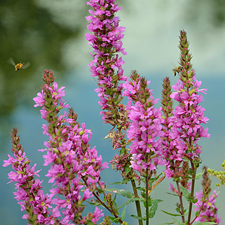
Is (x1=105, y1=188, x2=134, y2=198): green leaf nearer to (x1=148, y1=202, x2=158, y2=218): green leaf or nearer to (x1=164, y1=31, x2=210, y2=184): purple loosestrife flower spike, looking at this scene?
(x1=148, y1=202, x2=158, y2=218): green leaf

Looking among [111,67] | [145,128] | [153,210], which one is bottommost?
[153,210]

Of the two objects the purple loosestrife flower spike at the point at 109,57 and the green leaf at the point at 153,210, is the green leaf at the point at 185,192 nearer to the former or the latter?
the green leaf at the point at 153,210

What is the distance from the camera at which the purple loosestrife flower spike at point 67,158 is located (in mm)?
2512

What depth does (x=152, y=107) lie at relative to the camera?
109 inches

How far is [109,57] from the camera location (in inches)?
147

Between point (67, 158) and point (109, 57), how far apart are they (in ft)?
5.55

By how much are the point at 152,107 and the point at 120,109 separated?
1045mm

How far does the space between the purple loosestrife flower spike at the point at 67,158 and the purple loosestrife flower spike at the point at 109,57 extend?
1.96ft

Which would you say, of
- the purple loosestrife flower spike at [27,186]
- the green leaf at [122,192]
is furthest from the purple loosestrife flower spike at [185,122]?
the purple loosestrife flower spike at [27,186]

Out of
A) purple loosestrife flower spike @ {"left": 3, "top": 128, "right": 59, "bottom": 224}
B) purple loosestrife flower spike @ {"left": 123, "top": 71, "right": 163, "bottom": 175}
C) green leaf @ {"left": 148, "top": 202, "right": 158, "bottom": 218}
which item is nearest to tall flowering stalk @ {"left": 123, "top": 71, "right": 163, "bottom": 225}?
purple loosestrife flower spike @ {"left": 123, "top": 71, "right": 163, "bottom": 175}

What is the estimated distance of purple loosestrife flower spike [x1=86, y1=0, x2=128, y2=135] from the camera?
12.0 ft

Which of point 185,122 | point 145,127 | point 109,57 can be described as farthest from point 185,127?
point 109,57

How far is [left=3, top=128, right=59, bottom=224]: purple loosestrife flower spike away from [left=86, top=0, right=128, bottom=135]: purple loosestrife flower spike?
1.14m

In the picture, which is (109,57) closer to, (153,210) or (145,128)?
(145,128)
